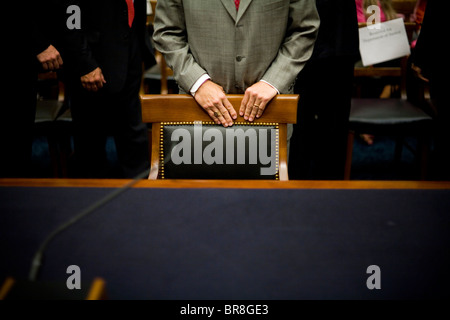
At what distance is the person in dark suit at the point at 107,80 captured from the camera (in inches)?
73.1

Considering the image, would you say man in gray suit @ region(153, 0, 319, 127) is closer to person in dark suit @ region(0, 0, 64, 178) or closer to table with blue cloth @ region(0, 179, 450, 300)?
table with blue cloth @ region(0, 179, 450, 300)

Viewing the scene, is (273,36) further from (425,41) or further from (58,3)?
(58,3)

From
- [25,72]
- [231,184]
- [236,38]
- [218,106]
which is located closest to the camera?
[231,184]

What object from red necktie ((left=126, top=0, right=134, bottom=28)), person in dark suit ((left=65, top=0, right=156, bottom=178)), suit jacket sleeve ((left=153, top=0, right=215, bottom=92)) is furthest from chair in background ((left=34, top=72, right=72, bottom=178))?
suit jacket sleeve ((left=153, top=0, right=215, bottom=92))

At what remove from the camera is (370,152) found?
2.89 meters

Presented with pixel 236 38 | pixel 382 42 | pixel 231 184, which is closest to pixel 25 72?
pixel 236 38

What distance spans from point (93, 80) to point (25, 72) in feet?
0.99

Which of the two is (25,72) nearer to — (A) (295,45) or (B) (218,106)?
(B) (218,106)

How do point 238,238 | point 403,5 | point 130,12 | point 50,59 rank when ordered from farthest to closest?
point 403,5, point 130,12, point 50,59, point 238,238

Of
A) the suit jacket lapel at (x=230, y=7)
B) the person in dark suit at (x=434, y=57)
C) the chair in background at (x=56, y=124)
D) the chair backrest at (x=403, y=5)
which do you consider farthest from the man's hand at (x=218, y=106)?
the chair backrest at (x=403, y=5)

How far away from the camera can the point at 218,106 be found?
1.26m

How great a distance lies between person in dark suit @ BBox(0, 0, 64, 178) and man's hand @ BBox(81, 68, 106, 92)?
12cm

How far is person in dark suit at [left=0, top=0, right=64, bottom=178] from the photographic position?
64.3 inches
